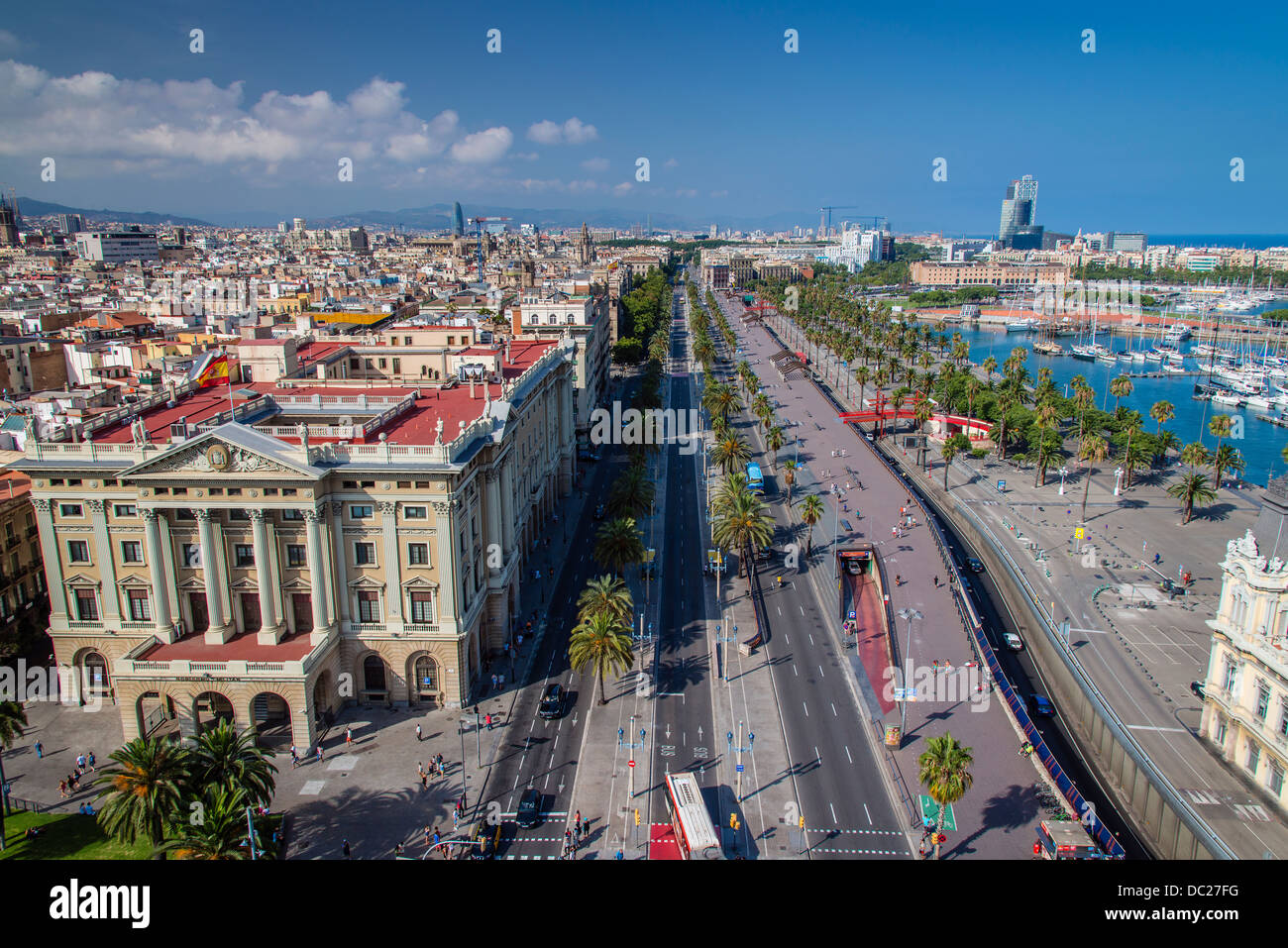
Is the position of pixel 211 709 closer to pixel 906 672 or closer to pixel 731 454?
pixel 906 672

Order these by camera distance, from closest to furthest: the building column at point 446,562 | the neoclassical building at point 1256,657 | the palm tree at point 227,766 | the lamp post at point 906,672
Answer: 1. the palm tree at point 227,766
2. the neoclassical building at point 1256,657
3. the lamp post at point 906,672
4. the building column at point 446,562

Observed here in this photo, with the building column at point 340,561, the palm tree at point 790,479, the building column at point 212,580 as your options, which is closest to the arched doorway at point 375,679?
the building column at point 340,561

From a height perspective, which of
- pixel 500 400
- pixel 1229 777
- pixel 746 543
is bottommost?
pixel 1229 777

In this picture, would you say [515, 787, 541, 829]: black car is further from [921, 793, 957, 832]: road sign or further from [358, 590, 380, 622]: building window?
[921, 793, 957, 832]: road sign

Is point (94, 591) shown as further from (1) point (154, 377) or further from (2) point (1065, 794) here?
(2) point (1065, 794)

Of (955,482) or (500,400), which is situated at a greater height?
(500,400)

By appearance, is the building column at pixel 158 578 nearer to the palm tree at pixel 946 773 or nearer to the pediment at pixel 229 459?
the pediment at pixel 229 459
